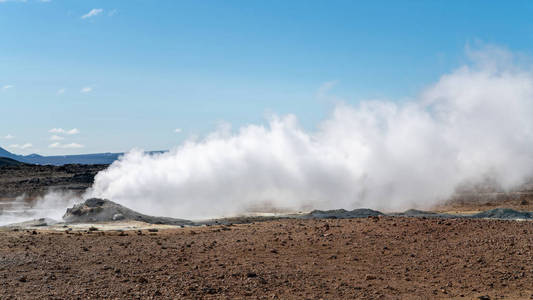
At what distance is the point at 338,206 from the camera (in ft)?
125

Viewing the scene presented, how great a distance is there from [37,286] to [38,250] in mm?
4999

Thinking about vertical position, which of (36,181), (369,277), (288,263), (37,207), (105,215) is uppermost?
(36,181)

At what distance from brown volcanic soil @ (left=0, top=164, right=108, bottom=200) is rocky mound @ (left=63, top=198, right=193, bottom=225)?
21584 millimetres

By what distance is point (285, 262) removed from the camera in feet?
46.3

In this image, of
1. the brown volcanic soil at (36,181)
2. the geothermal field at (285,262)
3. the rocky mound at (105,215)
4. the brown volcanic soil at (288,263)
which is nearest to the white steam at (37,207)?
the brown volcanic soil at (36,181)

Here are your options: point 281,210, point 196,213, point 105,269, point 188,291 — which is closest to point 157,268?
point 105,269

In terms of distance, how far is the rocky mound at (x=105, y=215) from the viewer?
1053 inches

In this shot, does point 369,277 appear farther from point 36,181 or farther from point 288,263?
point 36,181

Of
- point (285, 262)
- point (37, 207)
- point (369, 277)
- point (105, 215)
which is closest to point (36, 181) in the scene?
point (37, 207)

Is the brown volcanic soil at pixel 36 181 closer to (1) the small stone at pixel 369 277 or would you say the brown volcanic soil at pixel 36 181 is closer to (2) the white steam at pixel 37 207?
(2) the white steam at pixel 37 207

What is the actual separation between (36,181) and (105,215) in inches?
1476

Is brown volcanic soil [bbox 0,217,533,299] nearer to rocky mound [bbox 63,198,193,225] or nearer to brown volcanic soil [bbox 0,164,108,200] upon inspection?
rocky mound [bbox 63,198,193,225]

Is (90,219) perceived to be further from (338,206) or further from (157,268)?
(338,206)

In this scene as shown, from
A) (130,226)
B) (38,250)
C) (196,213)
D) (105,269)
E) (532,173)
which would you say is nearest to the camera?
(105,269)
